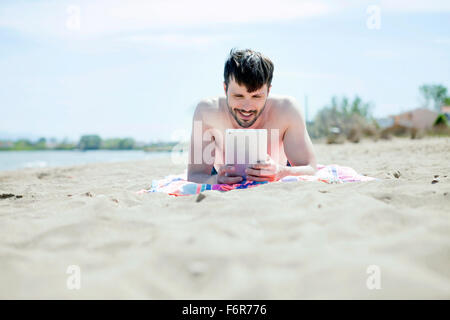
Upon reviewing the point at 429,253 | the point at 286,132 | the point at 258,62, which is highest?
the point at 258,62

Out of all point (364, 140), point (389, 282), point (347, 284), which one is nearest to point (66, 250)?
point (347, 284)

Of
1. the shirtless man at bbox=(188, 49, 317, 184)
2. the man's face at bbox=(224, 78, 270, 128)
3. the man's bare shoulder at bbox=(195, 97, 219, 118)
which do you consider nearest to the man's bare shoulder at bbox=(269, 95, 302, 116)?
the shirtless man at bbox=(188, 49, 317, 184)

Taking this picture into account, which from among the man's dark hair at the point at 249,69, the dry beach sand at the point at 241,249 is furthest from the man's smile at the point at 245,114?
the dry beach sand at the point at 241,249

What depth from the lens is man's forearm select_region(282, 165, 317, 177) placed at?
3.08m

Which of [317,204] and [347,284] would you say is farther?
[317,204]

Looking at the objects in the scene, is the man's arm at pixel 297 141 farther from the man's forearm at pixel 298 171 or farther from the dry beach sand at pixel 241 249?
the dry beach sand at pixel 241 249

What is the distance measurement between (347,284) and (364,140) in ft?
52.1

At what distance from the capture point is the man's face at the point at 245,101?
10.2 ft

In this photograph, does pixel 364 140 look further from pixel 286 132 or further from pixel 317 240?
pixel 317 240

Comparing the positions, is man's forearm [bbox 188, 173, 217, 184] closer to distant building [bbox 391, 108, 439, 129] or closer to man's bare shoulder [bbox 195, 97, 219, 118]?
man's bare shoulder [bbox 195, 97, 219, 118]

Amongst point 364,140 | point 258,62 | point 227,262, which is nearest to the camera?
point 227,262
